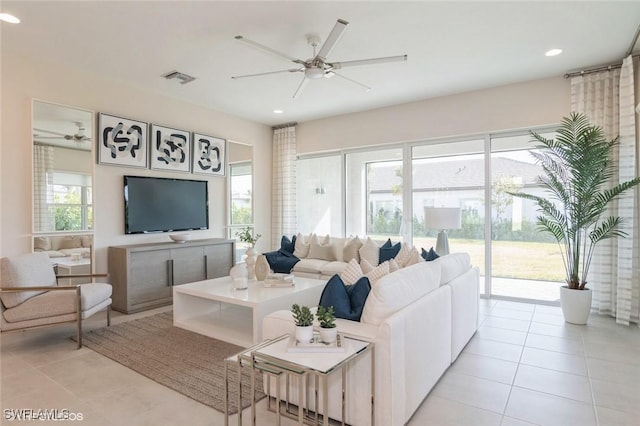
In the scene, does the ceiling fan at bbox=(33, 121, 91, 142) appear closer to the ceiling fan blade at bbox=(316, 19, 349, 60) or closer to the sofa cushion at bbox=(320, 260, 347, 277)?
the ceiling fan blade at bbox=(316, 19, 349, 60)

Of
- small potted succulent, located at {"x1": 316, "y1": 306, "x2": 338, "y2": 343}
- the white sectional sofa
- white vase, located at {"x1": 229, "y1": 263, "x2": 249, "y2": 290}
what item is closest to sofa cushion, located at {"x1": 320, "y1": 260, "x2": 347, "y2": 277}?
white vase, located at {"x1": 229, "y1": 263, "x2": 249, "y2": 290}

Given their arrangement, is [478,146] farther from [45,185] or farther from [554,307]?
[45,185]

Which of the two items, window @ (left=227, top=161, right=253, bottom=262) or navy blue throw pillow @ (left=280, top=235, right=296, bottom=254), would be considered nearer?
navy blue throw pillow @ (left=280, top=235, right=296, bottom=254)

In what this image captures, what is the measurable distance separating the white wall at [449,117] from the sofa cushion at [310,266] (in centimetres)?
214

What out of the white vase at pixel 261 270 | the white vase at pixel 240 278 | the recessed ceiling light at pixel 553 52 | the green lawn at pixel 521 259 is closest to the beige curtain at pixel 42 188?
the white vase at pixel 240 278

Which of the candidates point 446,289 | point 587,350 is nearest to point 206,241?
point 446,289

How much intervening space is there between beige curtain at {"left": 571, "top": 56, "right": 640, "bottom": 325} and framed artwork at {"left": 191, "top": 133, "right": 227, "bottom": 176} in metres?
5.01

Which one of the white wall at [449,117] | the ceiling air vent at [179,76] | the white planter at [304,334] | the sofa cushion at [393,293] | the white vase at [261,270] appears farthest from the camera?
the white wall at [449,117]

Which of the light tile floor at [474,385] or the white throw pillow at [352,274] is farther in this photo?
the white throw pillow at [352,274]

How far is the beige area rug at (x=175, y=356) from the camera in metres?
2.41

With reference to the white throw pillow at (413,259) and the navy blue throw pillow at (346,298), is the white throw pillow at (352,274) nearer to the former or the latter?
the navy blue throw pillow at (346,298)

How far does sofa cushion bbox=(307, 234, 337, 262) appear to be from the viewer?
5379 millimetres

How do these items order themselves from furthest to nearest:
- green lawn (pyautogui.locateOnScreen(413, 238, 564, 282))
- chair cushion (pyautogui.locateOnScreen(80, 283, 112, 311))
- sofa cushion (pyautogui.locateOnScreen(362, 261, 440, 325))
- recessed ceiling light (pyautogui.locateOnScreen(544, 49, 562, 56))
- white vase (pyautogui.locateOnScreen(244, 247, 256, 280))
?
green lawn (pyautogui.locateOnScreen(413, 238, 564, 282)) → white vase (pyautogui.locateOnScreen(244, 247, 256, 280)) → recessed ceiling light (pyautogui.locateOnScreen(544, 49, 562, 56)) → chair cushion (pyautogui.locateOnScreen(80, 283, 112, 311)) → sofa cushion (pyautogui.locateOnScreen(362, 261, 440, 325))

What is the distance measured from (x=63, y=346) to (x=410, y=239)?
451cm
